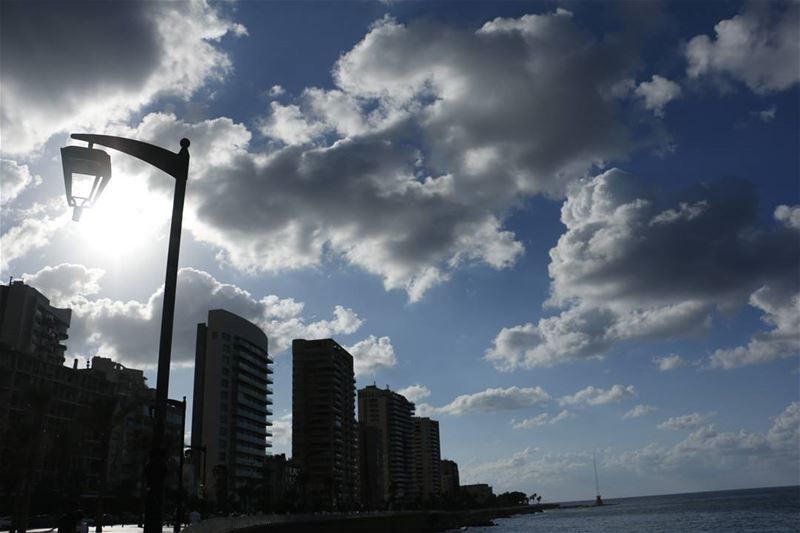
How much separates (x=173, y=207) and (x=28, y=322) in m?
113

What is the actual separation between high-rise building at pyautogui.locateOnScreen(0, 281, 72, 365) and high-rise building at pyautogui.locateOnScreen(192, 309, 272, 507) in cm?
3259

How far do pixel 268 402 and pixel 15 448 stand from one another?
298 feet

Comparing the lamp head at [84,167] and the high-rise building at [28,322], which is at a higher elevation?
the high-rise building at [28,322]

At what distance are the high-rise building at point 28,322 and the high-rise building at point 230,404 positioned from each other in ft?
107

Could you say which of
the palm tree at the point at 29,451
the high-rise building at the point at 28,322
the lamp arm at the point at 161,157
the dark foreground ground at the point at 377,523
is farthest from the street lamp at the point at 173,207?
the high-rise building at the point at 28,322

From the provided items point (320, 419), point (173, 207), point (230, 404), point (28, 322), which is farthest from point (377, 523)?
point (173, 207)

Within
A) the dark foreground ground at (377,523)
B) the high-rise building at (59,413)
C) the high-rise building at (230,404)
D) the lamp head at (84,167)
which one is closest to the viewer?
the lamp head at (84,167)

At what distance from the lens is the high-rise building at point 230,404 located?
437 feet

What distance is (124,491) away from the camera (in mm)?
96250

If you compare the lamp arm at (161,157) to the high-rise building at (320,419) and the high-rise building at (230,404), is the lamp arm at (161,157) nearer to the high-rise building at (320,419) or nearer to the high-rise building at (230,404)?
the high-rise building at (230,404)

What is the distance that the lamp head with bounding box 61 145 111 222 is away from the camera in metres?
5.71

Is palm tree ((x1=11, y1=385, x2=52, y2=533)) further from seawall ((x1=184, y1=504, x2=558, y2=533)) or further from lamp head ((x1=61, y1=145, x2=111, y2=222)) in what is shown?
lamp head ((x1=61, y1=145, x2=111, y2=222))

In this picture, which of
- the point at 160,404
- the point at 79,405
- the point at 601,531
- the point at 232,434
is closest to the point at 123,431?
the point at 79,405

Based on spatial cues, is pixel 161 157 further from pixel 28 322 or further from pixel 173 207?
pixel 28 322
